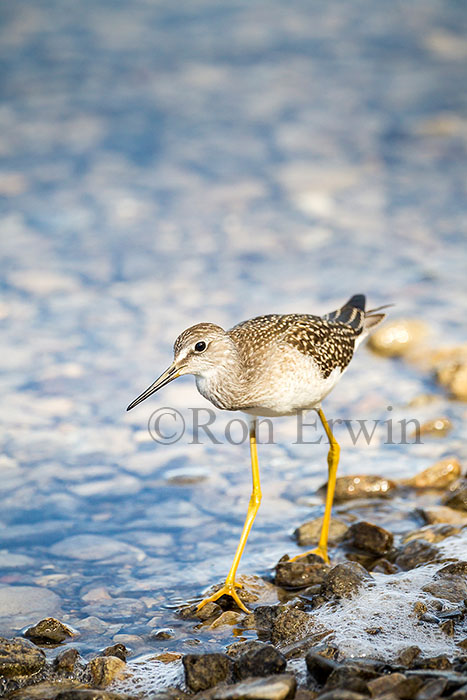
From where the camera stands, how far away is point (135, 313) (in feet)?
33.9

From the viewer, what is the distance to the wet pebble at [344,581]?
18.2 ft

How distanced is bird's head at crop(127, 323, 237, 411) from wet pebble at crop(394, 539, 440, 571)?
73.9 inches

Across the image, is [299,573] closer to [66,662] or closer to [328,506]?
[328,506]

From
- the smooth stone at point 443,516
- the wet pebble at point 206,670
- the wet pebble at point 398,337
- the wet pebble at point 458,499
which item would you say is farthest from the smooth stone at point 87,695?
the wet pebble at point 398,337

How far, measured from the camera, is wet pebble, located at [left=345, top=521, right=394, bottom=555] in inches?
250

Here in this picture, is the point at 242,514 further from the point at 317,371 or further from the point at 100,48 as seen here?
the point at 100,48

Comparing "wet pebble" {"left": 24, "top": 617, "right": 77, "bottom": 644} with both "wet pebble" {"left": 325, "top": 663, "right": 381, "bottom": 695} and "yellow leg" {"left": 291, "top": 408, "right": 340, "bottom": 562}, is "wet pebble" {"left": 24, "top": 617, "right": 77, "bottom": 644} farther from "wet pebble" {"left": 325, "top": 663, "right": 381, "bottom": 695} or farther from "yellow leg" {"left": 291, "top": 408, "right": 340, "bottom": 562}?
"wet pebble" {"left": 325, "top": 663, "right": 381, "bottom": 695}

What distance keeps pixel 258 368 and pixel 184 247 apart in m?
6.22

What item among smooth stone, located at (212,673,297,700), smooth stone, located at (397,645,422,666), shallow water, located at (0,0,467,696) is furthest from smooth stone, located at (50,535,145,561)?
smooth stone, located at (397,645,422,666)

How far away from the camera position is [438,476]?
7.25m

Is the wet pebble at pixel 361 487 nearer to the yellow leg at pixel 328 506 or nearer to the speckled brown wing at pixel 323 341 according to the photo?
the yellow leg at pixel 328 506

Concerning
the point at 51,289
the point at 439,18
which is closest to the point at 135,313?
the point at 51,289

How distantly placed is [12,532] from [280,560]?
6.88 feet

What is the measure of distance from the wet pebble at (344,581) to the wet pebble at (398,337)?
4.18m
